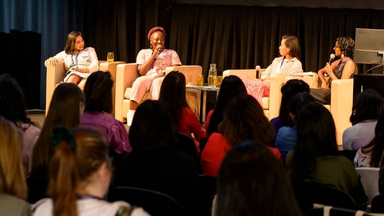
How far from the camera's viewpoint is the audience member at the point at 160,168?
3.05 m

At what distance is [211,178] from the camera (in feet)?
11.2

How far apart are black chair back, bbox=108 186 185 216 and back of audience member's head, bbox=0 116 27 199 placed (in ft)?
1.78

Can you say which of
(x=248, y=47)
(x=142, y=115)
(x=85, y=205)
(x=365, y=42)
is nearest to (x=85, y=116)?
(x=142, y=115)

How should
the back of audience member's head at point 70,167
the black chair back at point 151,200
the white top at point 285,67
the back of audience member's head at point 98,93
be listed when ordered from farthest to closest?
1. the white top at point 285,67
2. the back of audience member's head at point 98,93
3. the black chair back at point 151,200
4. the back of audience member's head at point 70,167

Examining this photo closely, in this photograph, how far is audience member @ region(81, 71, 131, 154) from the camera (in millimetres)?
4375

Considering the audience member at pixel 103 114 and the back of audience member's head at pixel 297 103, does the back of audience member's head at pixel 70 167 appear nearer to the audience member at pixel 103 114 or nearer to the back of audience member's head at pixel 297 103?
the audience member at pixel 103 114

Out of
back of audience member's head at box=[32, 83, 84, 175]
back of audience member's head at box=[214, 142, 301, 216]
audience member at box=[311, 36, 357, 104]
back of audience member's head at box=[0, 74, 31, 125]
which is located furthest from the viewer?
audience member at box=[311, 36, 357, 104]

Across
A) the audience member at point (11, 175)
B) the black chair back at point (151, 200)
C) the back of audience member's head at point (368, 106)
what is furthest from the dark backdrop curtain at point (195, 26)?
the audience member at point (11, 175)

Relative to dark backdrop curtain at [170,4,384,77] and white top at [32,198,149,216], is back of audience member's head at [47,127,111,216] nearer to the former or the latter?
white top at [32,198,149,216]

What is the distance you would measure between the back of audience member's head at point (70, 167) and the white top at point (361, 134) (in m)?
2.71

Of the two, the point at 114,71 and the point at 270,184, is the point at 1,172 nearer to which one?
the point at 270,184

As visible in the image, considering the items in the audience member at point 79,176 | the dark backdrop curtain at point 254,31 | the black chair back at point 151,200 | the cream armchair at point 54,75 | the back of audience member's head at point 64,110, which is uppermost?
the dark backdrop curtain at point 254,31

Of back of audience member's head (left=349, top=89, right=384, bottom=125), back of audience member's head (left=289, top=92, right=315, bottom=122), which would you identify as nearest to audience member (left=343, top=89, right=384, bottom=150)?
back of audience member's head (left=349, top=89, right=384, bottom=125)

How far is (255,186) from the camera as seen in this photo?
186 cm
